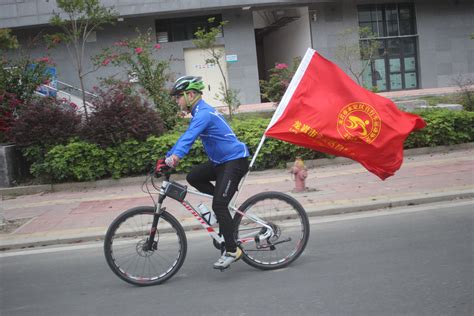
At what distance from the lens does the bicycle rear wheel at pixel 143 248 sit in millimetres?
4832

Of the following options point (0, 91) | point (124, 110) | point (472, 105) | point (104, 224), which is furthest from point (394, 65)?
point (104, 224)

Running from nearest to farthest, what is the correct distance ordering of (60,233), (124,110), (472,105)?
(60,233) → (124,110) → (472,105)

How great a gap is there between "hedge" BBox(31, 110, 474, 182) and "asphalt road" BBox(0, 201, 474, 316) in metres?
4.46

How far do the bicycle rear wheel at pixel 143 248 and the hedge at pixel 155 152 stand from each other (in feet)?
19.6

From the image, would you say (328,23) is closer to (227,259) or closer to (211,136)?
(211,136)

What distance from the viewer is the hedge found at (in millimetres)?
10867

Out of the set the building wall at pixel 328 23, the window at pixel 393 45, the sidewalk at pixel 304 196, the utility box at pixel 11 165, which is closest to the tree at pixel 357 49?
the building wall at pixel 328 23

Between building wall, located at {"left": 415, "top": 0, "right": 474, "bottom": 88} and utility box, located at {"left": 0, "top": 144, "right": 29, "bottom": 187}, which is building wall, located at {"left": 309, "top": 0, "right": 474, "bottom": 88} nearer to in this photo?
building wall, located at {"left": 415, "top": 0, "right": 474, "bottom": 88}

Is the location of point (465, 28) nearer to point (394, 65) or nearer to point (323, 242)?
point (394, 65)

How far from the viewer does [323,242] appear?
6.03m

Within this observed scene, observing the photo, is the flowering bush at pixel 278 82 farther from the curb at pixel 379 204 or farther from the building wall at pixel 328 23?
the building wall at pixel 328 23

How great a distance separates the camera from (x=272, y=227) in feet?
17.0

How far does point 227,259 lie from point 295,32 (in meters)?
22.6

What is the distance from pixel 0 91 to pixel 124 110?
3250 millimetres
